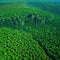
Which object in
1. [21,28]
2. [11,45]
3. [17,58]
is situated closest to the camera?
[17,58]

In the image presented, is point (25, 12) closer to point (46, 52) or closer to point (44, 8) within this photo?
point (44, 8)

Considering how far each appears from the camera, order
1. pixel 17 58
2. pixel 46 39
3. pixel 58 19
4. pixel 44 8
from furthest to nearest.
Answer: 1. pixel 44 8
2. pixel 58 19
3. pixel 46 39
4. pixel 17 58

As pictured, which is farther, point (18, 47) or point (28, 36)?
point (28, 36)

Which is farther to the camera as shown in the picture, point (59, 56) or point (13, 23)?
point (13, 23)

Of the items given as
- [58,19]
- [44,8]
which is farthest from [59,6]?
[58,19]

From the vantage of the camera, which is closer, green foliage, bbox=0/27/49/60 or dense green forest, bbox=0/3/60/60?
green foliage, bbox=0/27/49/60

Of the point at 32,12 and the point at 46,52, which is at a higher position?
the point at 32,12

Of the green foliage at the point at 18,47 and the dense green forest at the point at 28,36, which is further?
the dense green forest at the point at 28,36
